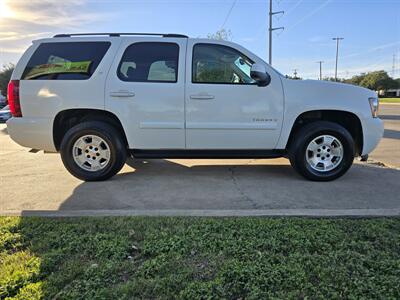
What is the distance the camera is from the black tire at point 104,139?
5.02m

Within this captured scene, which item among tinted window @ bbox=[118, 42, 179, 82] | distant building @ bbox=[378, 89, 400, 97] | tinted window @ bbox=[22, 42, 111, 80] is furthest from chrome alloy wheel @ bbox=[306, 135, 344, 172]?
distant building @ bbox=[378, 89, 400, 97]

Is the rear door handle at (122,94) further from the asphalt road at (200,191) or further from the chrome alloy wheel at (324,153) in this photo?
the chrome alloy wheel at (324,153)

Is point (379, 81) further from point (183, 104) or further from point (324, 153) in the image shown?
point (183, 104)

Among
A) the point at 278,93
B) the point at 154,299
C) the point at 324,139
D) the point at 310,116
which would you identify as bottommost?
the point at 154,299

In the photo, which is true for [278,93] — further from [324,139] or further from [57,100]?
[57,100]

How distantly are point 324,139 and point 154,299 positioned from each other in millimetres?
3719

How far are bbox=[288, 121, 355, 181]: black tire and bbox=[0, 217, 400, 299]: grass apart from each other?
5.38ft

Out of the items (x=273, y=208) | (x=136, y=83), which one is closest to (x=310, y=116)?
(x=273, y=208)

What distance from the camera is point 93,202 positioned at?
4.33 metres

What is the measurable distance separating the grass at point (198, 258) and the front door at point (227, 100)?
1.78 m

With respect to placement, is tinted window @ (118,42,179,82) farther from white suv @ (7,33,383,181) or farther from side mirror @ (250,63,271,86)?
side mirror @ (250,63,271,86)

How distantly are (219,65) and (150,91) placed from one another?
1072mm

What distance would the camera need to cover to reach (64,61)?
16.5ft

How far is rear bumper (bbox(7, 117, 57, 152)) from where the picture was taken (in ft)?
16.4
